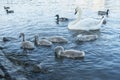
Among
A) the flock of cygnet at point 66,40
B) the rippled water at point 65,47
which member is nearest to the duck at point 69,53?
the flock of cygnet at point 66,40

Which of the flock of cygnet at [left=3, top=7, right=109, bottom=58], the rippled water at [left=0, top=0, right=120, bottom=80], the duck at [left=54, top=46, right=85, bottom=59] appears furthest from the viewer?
the flock of cygnet at [left=3, top=7, right=109, bottom=58]

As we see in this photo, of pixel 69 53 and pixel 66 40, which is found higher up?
pixel 66 40

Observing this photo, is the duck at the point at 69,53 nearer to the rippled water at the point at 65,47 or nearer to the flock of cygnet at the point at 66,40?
the flock of cygnet at the point at 66,40

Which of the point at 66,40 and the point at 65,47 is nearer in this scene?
the point at 65,47

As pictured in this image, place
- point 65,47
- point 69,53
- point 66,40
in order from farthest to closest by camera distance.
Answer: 1. point 66,40
2. point 65,47
3. point 69,53

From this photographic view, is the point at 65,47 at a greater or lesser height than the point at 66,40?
lesser

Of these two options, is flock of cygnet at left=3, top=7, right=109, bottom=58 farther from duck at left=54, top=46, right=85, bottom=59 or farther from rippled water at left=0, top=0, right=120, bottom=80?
rippled water at left=0, top=0, right=120, bottom=80

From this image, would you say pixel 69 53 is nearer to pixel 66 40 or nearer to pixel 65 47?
pixel 65 47

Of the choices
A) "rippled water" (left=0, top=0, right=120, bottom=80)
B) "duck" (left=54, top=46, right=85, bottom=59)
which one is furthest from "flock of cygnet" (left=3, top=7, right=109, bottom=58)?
"rippled water" (left=0, top=0, right=120, bottom=80)

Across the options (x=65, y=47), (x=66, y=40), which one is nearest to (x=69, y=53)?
(x=65, y=47)

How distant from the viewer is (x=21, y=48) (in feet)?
57.0

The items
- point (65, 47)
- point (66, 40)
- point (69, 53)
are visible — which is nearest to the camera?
point (69, 53)

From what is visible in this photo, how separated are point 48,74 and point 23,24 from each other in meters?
10.9

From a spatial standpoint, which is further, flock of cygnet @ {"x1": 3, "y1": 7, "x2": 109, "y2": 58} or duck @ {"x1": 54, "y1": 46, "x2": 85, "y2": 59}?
flock of cygnet @ {"x1": 3, "y1": 7, "x2": 109, "y2": 58}
